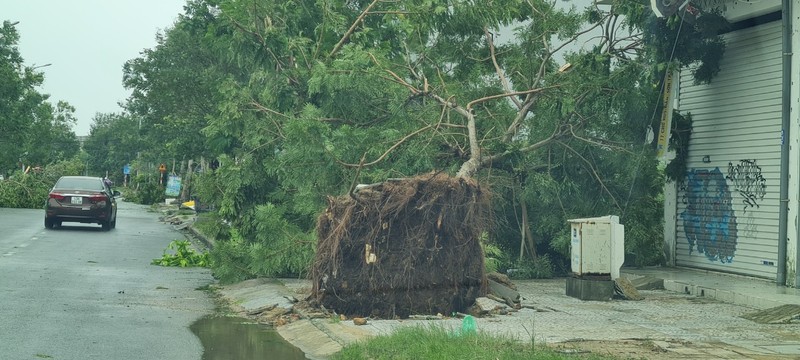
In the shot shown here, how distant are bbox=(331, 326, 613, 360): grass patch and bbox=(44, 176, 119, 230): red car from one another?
2269 cm

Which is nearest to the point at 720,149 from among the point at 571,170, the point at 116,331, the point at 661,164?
the point at 661,164

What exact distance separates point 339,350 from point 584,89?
303 inches

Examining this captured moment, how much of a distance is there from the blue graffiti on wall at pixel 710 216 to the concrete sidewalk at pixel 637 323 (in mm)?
1361

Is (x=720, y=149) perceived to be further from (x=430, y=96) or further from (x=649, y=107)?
(x=430, y=96)

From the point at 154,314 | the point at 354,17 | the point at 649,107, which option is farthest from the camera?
the point at 354,17

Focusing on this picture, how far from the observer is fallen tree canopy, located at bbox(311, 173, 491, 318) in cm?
1156

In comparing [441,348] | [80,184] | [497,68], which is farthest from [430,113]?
[80,184]

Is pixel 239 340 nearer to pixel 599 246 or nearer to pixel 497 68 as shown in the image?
pixel 599 246

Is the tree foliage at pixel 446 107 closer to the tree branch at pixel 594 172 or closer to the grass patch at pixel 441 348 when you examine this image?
the tree branch at pixel 594 172

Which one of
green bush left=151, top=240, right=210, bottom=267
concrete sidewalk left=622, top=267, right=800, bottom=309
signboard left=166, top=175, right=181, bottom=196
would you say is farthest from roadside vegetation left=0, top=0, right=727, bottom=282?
signboard left=166, top=175, right=181, bottom=196

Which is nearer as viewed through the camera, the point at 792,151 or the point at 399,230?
the point at 399,230

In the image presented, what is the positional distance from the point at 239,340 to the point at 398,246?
2208 millimetres

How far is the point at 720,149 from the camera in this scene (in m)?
17.7

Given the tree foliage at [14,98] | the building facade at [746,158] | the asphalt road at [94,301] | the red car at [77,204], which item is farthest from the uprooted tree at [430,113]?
the tree foliage at [14,98]
